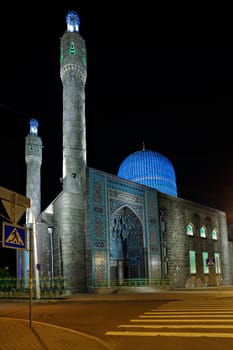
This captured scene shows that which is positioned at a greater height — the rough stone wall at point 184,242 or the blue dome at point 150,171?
the blue dome at point 150,171

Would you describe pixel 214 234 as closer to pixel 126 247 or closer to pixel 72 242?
pixel 126 247

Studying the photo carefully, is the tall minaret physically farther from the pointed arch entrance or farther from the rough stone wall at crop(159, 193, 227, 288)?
the rough stone wall at crop(159, 193, 227, 288)

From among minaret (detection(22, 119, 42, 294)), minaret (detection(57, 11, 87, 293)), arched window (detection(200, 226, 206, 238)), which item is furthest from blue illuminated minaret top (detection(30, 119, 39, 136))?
arched window (detection(200, 226, 206, 238))

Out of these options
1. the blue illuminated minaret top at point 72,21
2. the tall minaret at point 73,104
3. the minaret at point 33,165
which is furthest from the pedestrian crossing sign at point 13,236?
the minaret at point 33,165

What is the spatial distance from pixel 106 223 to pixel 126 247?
566 cm

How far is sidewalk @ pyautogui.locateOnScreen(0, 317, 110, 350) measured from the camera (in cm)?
684

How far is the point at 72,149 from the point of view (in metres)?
29.7

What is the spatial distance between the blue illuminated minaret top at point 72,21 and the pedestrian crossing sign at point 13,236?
27.4 meters

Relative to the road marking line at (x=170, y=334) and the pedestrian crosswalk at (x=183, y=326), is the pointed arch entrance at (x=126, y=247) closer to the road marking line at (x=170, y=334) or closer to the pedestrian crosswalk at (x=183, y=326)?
the pedestrian crosswalk at (x=183, y=326)

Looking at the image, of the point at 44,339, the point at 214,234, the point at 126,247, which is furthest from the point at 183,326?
the point at 214,234

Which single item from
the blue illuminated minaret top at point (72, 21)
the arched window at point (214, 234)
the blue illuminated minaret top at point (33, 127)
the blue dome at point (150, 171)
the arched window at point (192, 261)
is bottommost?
the arched window at point (192, 261)

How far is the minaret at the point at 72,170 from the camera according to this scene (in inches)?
1059

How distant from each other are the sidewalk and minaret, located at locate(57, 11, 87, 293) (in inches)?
683

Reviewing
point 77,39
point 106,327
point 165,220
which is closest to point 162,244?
point 165,220
